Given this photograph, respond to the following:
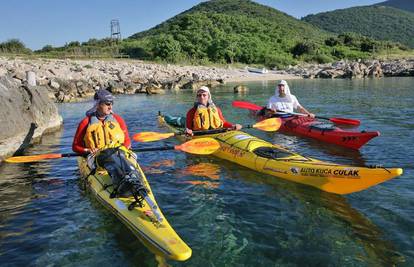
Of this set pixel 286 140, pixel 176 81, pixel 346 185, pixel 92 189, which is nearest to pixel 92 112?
pixel 92 189

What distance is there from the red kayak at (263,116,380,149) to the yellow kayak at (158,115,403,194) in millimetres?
2731

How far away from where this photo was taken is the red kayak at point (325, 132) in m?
9.41

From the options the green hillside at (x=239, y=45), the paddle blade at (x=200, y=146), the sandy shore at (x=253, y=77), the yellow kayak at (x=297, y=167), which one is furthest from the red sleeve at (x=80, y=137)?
the green hillside at (x=239, y=45)

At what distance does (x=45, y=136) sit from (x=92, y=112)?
6214mm

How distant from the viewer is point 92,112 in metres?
6.76

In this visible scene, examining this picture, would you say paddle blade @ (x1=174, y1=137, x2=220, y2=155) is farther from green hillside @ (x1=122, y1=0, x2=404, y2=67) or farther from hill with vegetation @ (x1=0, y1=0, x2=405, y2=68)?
green hillside @ (x1=122, y1=0, x2=404, y2=67)

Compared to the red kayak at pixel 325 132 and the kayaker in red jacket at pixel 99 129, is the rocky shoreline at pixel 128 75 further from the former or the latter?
the kayaker in red jacket at pixel 99 129

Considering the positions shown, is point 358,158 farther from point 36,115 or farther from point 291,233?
point 36,115

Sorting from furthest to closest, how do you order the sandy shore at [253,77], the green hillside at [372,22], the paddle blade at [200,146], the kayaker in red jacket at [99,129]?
the green hillside at [372,22]
the sandy shore at [253,77]
the paddle blade at [200,146]
the kayaker in red jacket at [99,129]

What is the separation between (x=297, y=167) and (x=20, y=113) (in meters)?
7.00

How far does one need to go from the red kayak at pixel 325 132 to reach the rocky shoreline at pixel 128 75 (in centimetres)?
1210

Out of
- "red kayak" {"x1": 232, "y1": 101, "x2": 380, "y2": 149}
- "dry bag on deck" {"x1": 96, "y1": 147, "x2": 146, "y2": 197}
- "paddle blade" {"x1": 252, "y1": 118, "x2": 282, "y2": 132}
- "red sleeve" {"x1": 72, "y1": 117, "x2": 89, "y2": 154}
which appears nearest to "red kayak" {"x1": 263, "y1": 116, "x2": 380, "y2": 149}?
"red kayak" {"x1": 232, "y1": 101, "x2": 380, "y2": 149}

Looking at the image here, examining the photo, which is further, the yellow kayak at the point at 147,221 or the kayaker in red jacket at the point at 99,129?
the kayaker in red jacket at the point at 99,129

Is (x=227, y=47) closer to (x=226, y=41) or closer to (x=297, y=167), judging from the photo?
(x=226, y=41)
